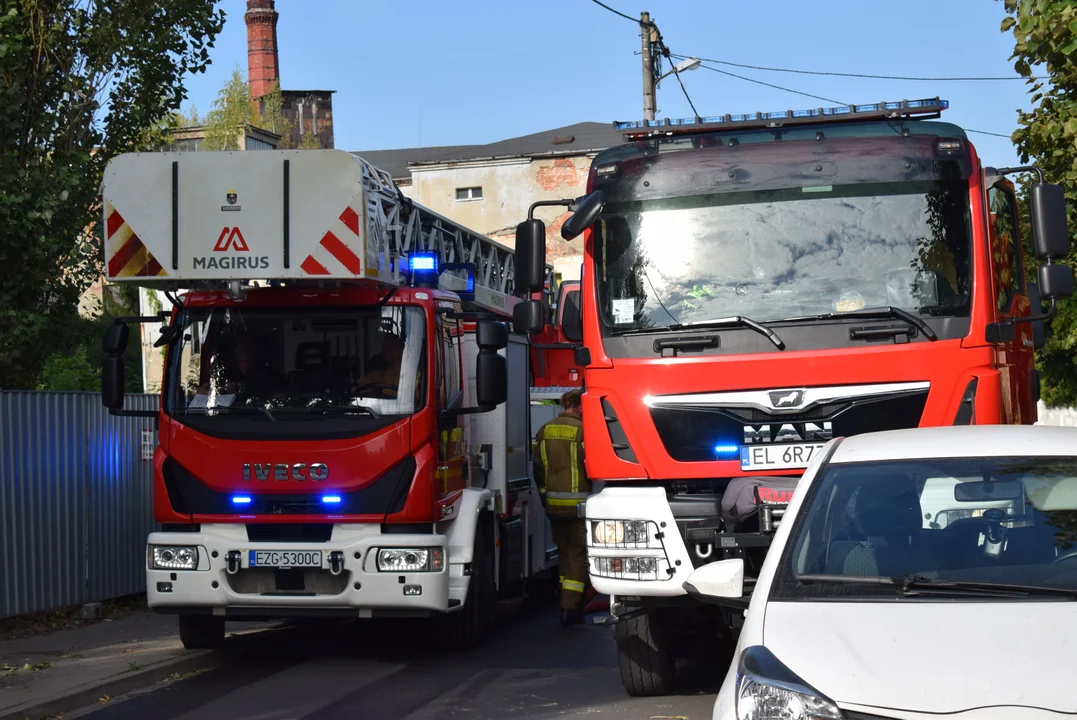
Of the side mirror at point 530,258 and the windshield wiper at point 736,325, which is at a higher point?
the side mirror at point 530,258

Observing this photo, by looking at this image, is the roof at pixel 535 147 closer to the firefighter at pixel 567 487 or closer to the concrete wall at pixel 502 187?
the concrete wall at pixel 502 187

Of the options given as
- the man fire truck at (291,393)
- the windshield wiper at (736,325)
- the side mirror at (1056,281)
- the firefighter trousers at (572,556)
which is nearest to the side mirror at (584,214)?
the windshield wiper at (736,325)

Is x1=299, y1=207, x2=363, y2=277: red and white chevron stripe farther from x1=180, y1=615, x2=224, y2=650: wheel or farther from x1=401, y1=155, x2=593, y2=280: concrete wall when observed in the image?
x1=401, y1=155, x2=593, y2=280: concrete wall

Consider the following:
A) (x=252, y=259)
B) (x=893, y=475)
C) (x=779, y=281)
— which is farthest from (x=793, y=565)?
(x=252, y=259)

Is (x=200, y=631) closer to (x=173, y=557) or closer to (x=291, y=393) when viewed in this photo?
(x=173, y=557)

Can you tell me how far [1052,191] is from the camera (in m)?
8.38

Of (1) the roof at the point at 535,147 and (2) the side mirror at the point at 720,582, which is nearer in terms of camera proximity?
(2) the side mirror at the point at 720,582

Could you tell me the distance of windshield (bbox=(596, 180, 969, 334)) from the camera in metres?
8.38

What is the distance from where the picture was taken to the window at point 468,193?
5000cm

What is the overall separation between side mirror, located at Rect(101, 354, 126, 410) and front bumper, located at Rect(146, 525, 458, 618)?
1148 millimetres

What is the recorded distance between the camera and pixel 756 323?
8344 millimetres

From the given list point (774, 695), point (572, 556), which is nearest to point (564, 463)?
point (572, 556)

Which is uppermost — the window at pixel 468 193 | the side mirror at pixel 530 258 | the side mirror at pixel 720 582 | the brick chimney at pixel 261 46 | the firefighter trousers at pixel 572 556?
the brick chimney at pixel 261 46

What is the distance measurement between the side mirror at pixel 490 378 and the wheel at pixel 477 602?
1.18m
